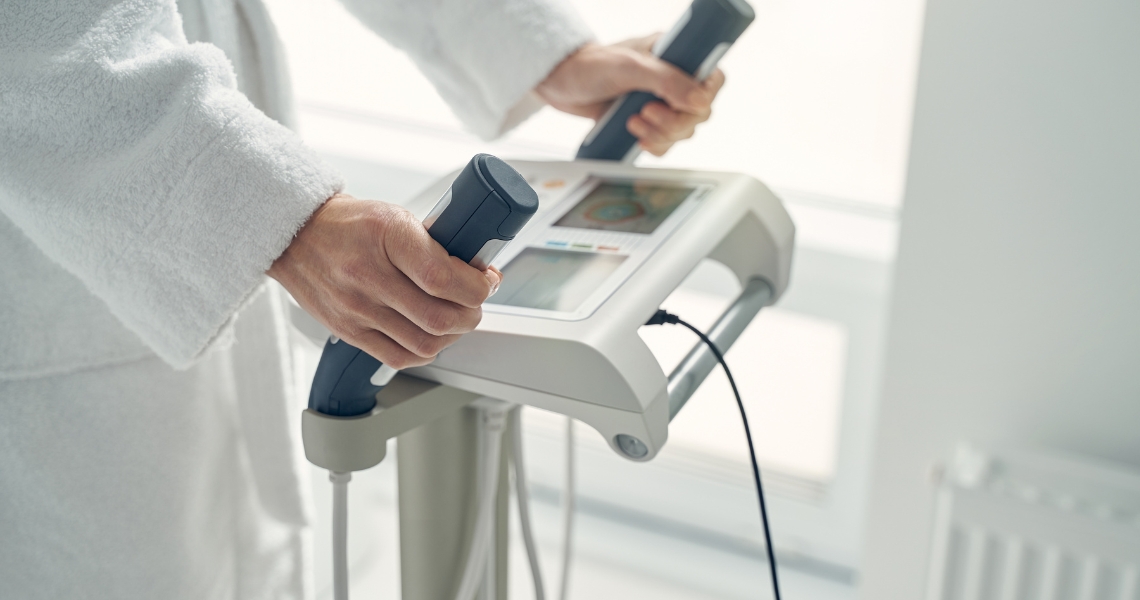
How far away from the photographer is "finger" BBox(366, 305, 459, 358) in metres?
0.52

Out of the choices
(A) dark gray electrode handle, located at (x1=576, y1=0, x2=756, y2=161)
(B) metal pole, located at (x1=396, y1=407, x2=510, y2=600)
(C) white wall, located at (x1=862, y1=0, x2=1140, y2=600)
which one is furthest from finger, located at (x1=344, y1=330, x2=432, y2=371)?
(C) white wall, located at (x1=862, y1=0, x2=1140, y2=600)

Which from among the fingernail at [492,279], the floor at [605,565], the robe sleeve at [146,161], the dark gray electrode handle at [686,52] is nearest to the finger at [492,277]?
the fingernail at [492,279]

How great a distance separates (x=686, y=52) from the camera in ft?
2.65

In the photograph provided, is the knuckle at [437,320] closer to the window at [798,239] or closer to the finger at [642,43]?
the finger at [642,43]

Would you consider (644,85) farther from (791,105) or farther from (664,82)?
(791,105)

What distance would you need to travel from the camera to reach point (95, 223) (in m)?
0.57

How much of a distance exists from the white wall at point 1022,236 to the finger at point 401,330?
70 centimetres

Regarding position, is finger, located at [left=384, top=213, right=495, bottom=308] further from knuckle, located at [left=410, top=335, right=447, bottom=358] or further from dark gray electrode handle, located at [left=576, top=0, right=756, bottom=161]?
dark gray electrode handle, located at [left=576, top=0, right=756, bottom=161]

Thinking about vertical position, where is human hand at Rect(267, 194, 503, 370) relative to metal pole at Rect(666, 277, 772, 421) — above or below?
above

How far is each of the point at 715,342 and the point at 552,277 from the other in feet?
0.46

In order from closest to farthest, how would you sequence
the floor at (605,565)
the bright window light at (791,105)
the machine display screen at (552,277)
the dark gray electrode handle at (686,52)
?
the machine display screen at (552,277) < the dark gray electrode handle at (686,52) < the bright window light at (791,105) < the floor at (605,565)

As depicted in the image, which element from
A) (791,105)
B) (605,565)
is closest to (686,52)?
(791,105)

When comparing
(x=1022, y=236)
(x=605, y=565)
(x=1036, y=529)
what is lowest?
(x=605, y=565)

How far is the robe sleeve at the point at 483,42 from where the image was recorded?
2.81 feet
